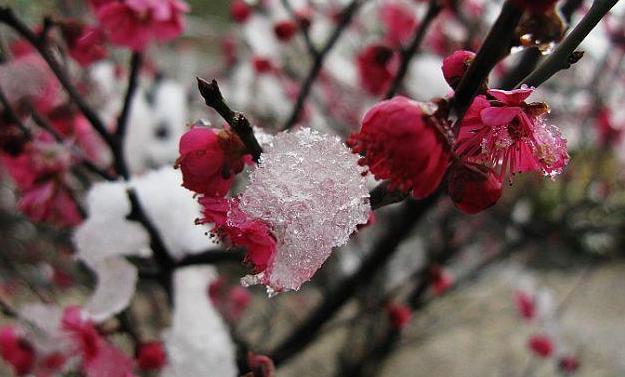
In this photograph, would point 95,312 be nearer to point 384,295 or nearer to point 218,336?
point 218,336

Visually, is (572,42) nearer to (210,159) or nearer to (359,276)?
(210,159)

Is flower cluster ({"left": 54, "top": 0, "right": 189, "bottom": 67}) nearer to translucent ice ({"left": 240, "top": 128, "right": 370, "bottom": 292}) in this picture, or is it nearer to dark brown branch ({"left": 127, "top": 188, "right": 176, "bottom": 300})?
dark brown branch ({"left": 127, "top": 188, "right": 176, "bottom": 300})

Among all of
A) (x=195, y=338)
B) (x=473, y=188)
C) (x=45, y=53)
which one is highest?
(x=45, y=53)

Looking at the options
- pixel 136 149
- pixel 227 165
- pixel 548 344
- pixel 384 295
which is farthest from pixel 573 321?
pixel 227 165

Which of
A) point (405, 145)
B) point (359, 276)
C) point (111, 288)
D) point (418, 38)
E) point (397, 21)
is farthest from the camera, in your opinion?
point (397, 21)

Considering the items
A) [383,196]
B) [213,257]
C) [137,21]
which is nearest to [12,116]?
[137,21]

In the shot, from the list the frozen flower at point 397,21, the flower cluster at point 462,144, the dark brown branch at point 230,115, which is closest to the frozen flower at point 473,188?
the flower cluster at point 462,144

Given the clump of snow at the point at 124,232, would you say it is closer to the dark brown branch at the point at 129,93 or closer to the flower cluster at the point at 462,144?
the dark brown branch at the point at 129,93
